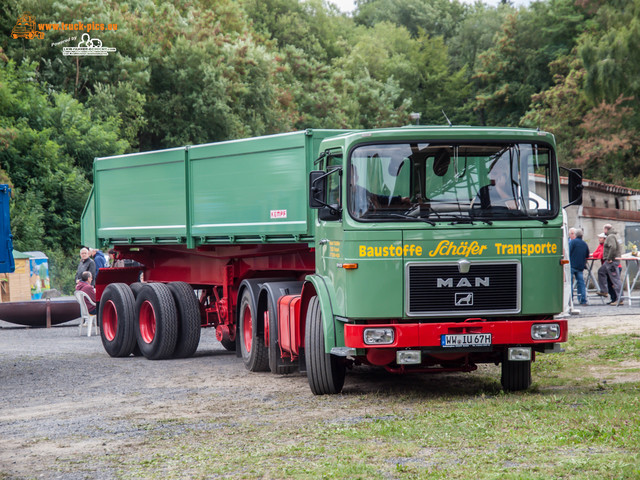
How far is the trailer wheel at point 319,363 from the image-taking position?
1104 cm

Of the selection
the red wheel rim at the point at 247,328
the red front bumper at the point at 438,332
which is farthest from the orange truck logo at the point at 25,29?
the red front bumper at the point at 438,332

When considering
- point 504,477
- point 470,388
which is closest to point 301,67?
point 470,388

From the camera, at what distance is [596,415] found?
29.0 ft

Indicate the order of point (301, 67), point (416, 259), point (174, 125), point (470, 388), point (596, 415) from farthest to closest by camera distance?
point (301, 67)
point (174, 125)
point (470, 388)
point (416, 259)
point (596, 415)

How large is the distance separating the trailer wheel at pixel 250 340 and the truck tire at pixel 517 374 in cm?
368

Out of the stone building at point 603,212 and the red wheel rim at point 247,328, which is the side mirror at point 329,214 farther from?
the stone building at point 603,212

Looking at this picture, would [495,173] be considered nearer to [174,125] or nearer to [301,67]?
[174,125]

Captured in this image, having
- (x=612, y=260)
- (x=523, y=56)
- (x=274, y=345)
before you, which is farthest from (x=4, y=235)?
(x=523, y=56)

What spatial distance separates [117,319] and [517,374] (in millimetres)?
7803

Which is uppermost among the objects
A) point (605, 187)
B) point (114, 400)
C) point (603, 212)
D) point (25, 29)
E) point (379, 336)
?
point (25, 29)

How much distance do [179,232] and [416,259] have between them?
603cm

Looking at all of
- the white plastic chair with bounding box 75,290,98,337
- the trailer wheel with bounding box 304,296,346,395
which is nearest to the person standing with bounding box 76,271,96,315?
the white plastic chair with bounding box 75,290,98,337

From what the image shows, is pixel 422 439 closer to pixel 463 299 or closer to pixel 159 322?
pixel 463 299

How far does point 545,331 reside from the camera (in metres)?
10.7
